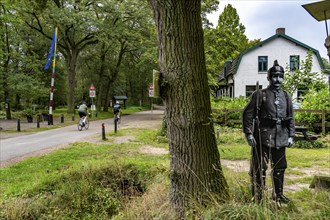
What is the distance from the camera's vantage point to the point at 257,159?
12.0ft

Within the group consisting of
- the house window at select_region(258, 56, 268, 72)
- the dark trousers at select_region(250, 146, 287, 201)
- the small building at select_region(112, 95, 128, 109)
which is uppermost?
the house window at select_region(258, 56, 268, 72)

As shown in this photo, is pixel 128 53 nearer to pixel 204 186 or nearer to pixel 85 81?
pixel 85 81

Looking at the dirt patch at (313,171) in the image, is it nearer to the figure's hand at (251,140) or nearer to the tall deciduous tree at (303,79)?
the figure's hand at (251,140)

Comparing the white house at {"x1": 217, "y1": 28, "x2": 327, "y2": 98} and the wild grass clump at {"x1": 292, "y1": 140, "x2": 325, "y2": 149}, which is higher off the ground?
the white house at {"x1": 217, "y1": 28, "x2": 327, "y2": 98}

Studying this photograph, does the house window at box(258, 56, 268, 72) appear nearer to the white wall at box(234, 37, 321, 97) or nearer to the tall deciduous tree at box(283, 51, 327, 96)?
the white wall at box(234, 37, 321, 97)

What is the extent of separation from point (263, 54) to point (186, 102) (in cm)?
2423

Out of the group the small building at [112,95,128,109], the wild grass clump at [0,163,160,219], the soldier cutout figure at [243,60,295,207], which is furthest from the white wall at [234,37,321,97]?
the small building at [112,95,128,109]

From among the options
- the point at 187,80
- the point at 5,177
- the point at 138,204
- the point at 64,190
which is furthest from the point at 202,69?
the point at 5,177

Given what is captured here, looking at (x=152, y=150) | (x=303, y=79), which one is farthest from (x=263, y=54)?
(x=152, y=150)

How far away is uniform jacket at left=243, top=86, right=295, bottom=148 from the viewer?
143 inches

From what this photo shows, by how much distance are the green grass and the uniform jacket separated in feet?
2.38

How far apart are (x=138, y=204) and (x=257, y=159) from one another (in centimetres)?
183

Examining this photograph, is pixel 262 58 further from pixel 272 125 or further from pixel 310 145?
pixel 272 125

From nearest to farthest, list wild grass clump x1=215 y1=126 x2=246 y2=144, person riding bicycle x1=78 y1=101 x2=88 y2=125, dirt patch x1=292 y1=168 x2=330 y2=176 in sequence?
dirt patch x1=292 y1=168 x2=330 y2=176
wild grass clump x1=215 y1=126 x2=246 y2=144
person riding bicycle x1=78 y1=101 x2=88 y2=125
